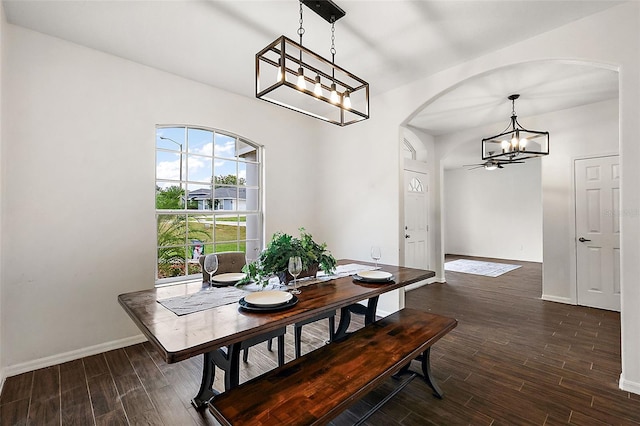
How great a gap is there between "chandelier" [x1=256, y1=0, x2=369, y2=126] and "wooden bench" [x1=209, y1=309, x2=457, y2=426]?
1.65 meters

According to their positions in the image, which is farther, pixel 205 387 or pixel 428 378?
pixel 428 378

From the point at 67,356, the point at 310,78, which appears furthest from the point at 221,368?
the point at 310,78

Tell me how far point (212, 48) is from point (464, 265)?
724cm

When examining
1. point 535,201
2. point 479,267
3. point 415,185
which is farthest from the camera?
point 535,201

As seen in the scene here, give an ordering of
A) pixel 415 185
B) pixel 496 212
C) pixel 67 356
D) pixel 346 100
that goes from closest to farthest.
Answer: pixel 346 100 < pixel 67 356 < pixel 415 185 < pixel 496 212

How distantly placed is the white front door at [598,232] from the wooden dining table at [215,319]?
356 cm

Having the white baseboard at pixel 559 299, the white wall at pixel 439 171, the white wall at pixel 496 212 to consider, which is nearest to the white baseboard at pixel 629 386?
the white wall at pixel 439 171

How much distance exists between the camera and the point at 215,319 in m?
1.53

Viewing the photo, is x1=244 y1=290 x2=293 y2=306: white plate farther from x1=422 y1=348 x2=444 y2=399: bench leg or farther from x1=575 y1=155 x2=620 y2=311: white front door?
x1=575 y1=155 x2=620 y2=311: white front door

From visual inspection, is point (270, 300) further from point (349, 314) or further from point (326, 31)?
point (326, 31)

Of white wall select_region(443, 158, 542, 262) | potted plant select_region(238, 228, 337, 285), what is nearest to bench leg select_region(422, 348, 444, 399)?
potted plant select_region(238, 228, 337, 285)

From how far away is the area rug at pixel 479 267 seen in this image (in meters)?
6.56

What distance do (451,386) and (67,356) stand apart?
331 centimetres

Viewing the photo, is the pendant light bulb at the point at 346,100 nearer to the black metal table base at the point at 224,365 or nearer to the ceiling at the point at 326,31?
the ceiling at the point at 326,31
